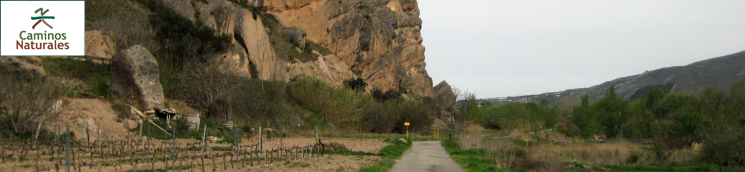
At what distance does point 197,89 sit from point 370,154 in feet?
49.0

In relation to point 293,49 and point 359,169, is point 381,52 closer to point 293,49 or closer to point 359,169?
point 293,49

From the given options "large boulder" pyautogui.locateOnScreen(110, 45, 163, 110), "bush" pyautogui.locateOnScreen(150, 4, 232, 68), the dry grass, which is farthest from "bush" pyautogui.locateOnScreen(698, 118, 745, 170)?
"bush" pyautogui.locateOnScreen(150, 4, 232, 68)

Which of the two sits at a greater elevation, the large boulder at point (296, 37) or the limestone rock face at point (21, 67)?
the large boulder at point (296, 37)

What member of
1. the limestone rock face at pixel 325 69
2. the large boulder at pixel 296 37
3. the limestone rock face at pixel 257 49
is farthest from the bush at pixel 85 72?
the large boulder at pixel 296 37

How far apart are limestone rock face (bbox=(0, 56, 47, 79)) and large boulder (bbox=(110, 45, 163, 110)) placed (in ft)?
16.1

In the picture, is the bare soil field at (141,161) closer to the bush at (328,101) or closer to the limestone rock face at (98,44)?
the limestone rock face at (98,44)

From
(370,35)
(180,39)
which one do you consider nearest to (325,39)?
(370,35)

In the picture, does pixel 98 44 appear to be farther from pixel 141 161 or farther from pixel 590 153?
pixel 590 153

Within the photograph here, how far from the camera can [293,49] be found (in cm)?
6169

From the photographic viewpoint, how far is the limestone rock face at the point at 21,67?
1912cm

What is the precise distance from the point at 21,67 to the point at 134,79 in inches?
232

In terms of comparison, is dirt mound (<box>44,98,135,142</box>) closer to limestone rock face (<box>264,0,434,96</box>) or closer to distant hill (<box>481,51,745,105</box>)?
limestone rock face (<box>264,0,434,96</box>)

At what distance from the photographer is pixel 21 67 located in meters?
19.5

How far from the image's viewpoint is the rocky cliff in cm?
4753
